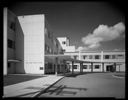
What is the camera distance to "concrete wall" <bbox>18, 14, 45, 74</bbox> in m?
24.6

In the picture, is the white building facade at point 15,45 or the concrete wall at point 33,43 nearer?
the white building facade at point 15,45

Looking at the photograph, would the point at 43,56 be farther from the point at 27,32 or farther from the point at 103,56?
the point at 103,56

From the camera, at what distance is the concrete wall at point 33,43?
2462cm

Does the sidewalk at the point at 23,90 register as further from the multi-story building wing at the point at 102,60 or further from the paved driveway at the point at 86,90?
the multi-story building wing at the point at 102,60

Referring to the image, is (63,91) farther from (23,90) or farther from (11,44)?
(11,44)

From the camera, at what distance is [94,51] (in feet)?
156

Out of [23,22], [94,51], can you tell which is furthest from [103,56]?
[23,22]

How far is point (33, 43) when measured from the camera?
25.1m

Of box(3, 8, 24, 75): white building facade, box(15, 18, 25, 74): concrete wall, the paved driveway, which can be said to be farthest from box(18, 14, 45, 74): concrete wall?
the paved driveway

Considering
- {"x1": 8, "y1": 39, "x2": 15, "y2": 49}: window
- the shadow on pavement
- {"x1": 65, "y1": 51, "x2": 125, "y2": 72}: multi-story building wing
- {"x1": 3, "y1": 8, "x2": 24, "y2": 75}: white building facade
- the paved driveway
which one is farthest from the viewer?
{"x1": 65, "y1": 51, "x2": 125, "y2": 72}: multi-story building wing

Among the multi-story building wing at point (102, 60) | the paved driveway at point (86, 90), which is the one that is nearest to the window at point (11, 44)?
the paved driveway at point (86, 90)

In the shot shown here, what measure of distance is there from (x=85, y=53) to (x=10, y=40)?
3078cm

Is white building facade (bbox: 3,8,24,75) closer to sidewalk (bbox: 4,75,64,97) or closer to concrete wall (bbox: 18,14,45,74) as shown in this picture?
concrete wall (bbox: 18,14,45,74)

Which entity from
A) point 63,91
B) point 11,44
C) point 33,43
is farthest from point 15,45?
point 63,91
